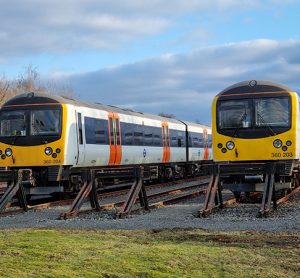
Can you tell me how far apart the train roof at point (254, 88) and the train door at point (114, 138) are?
630cm

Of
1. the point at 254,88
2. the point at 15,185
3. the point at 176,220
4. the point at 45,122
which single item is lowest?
the point at 176,220

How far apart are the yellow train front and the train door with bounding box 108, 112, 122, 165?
6.23 meters

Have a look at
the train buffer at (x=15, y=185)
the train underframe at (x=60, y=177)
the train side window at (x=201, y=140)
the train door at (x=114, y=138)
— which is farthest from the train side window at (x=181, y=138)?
the train buffer at (x=15, y=185)

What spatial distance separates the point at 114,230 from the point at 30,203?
9040mm

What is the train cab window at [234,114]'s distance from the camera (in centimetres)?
1487

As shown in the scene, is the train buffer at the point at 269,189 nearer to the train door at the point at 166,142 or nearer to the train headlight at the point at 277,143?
the train headlight at the point at 277,143

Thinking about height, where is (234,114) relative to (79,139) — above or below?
above

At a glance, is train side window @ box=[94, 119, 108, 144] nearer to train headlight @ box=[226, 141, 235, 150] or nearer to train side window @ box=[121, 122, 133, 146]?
train side window @ box=[121, 122, 133, 146]

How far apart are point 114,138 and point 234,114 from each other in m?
6.89

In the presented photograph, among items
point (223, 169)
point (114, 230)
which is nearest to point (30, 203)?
point (223, 169)

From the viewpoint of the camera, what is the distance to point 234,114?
14984 mm

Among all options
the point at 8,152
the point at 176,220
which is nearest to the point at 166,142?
the point at 8,152

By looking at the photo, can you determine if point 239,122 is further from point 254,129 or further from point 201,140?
point 201,140

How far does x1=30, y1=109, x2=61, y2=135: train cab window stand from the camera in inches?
664
